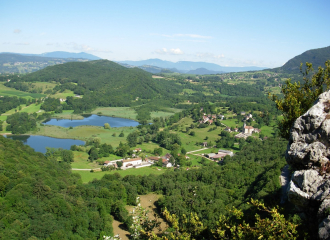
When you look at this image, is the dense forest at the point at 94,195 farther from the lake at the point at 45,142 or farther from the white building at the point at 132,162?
the lake at the point at 45,142

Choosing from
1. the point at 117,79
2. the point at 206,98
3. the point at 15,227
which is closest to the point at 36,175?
the point at 15,227

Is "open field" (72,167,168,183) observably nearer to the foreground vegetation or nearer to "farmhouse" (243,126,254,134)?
the foreground vegetation

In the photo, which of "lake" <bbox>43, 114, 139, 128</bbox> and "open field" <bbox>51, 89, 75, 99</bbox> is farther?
"open field" <bbox>51, 89, 75, 99</bbox>

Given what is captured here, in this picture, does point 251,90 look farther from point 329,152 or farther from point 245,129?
point 329,152

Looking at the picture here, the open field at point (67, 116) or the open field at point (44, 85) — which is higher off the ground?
the open field at point (44, 85)

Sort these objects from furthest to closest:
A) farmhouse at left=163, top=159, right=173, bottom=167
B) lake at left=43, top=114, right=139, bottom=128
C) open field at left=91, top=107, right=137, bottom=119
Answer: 1. open field at left=91, top=107, right=137, bottom=119
2. lake at left=43, top=114, right=139, bottom=128
3. farmhouse at left=163, top=159, right=173, bottom=167

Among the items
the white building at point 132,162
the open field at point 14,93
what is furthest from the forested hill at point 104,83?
the white building at point 132,162

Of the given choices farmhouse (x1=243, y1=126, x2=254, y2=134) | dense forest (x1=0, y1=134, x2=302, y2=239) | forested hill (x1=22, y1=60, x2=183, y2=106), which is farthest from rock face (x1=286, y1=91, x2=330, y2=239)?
forested hill (x1=22, y1=60, x2=183, y2=106)
